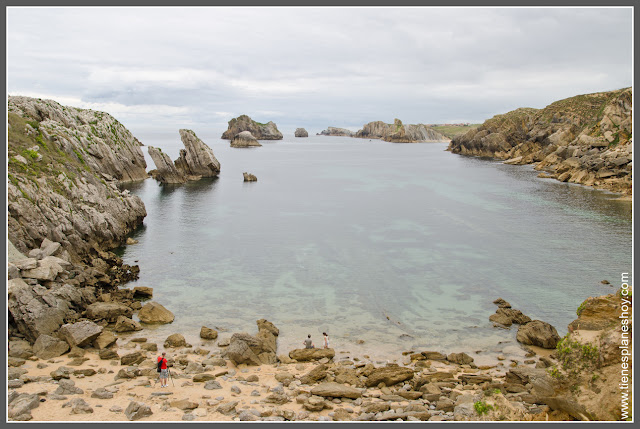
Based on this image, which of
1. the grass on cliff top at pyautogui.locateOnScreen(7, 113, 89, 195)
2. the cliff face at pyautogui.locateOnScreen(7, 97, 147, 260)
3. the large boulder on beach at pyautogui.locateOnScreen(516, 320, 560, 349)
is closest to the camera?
the large boulder on beach at pyautogui.locateOnScreen(516, 320, 560, 349)

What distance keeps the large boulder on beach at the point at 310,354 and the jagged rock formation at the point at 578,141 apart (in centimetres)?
8465

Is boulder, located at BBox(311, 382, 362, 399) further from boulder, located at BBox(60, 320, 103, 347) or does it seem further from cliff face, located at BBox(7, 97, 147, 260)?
cliff face, located at BBox(7, 97, 147, 260)

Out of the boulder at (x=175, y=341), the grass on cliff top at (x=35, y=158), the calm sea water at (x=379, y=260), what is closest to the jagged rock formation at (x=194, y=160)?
the calm sea water at (x=379, y=260)

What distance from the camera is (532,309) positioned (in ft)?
127

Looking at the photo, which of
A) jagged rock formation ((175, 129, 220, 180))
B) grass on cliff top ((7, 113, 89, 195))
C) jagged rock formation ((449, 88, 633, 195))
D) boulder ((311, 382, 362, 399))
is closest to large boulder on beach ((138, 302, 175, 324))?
boulder ((311, 382, 362, 399))

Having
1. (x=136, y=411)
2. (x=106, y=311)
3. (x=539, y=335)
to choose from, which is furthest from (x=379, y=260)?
(x=136, y=411)

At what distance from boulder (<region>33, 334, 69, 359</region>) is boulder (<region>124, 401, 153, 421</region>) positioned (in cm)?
1049

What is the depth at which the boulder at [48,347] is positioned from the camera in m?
28.6

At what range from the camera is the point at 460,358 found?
30141 mm

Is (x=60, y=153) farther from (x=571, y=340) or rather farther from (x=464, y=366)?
(x=571, y=340)

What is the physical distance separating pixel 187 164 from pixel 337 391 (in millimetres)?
101994

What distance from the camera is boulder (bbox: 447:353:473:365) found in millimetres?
29891

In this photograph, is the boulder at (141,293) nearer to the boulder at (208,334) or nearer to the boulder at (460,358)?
the boulder at (208,334)

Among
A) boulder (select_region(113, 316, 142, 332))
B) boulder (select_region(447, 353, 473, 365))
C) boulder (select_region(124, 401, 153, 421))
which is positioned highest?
boulder (select_region(124, 401, 153, 421))
